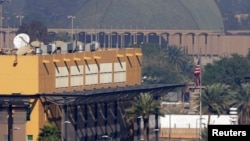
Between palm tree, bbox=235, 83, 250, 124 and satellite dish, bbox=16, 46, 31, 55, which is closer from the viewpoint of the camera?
satellite dish, bbox=16, 46, 31, 55

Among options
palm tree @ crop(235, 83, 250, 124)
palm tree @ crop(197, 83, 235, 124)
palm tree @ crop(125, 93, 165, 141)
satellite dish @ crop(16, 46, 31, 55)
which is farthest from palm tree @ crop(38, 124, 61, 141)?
palm tree @ crop(235, 83, 250, 124)

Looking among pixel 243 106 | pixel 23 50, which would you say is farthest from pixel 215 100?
pixel 23 50

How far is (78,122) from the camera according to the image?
78.0m

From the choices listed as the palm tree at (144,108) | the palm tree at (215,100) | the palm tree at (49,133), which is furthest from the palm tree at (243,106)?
the palm tree at (49,133)

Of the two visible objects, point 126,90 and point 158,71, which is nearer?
point 126,90

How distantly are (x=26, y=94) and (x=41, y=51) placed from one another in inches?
230

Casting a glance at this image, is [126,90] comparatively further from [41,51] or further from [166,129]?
[166,129]

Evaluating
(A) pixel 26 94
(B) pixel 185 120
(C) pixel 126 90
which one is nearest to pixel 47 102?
(A) pixel 26 94

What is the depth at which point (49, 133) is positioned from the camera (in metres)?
73.5

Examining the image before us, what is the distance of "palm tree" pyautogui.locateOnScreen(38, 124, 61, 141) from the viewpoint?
72.9m

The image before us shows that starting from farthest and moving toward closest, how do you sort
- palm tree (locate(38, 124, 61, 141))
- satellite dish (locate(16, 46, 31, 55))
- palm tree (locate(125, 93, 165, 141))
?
1. palm tree (locate(125, 93, 165, 141))
2. satellite dish (locate(16, 46, 31, 55))
3. palm tree (locate(38, 124, 61, 141))

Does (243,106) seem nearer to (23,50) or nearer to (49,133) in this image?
(23,50)

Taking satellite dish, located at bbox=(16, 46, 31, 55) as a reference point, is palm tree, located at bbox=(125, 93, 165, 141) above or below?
below

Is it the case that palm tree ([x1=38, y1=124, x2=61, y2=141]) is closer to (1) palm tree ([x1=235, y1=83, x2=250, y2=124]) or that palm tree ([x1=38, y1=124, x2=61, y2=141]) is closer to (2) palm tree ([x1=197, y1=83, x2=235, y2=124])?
(2) palm tree ([x1=197, y1=83, x2=235, y2=124])
